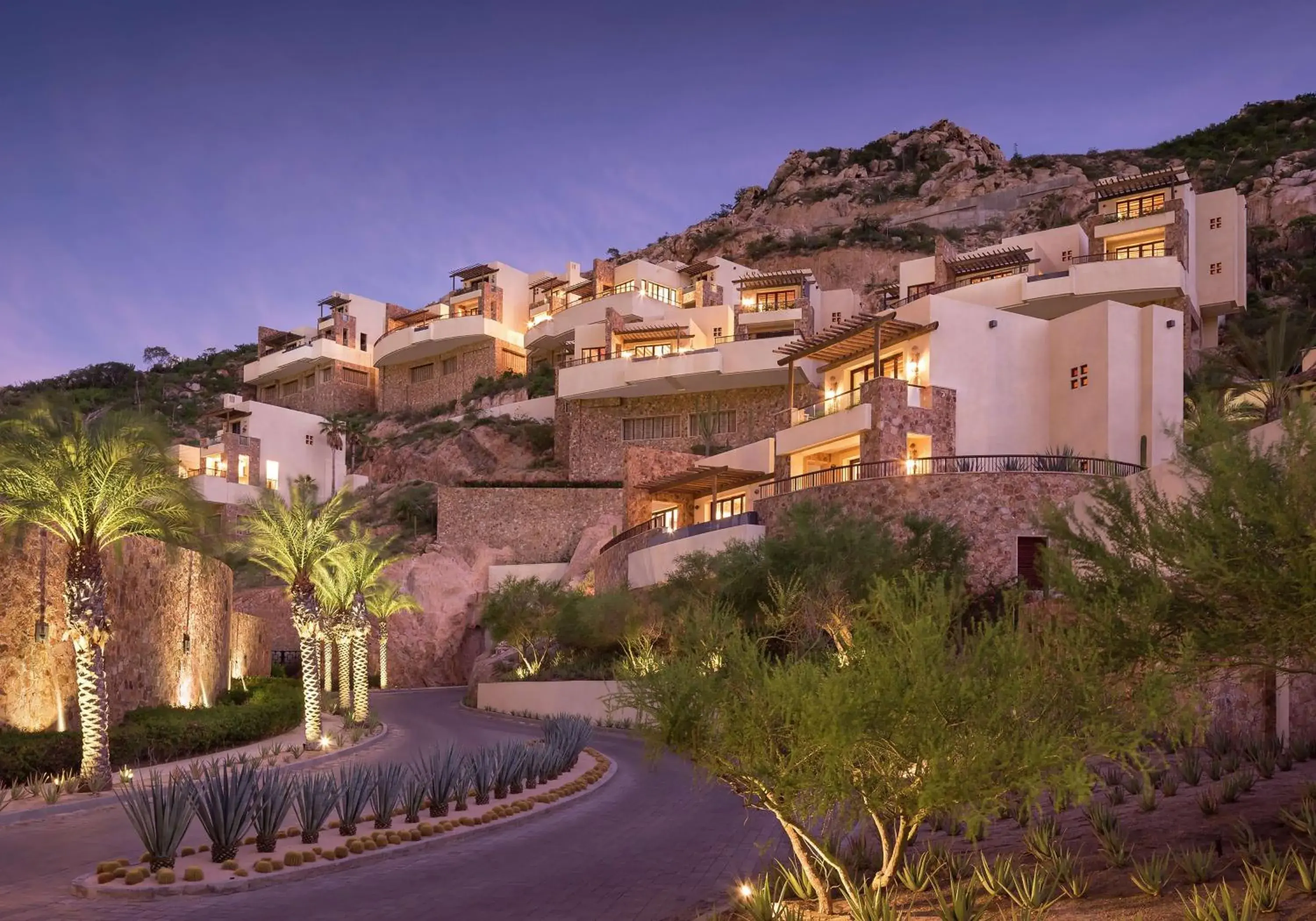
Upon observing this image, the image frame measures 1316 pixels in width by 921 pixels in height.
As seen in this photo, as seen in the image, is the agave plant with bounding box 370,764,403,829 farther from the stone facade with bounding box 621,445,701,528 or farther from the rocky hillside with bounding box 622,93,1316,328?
the rocky hillside with bounding box 622,93,1316,328

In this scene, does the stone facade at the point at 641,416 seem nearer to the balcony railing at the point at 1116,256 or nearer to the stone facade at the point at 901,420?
the balcony railing at the point at 1116,256

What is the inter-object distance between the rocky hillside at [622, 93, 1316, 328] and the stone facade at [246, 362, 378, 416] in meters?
24.9

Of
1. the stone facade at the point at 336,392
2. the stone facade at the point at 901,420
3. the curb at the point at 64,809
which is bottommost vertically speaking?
the curb at the point at 64,809

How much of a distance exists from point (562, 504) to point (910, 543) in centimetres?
2881

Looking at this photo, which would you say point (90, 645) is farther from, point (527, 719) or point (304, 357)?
point (304, 357)

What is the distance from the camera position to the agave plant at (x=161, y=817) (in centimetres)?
980

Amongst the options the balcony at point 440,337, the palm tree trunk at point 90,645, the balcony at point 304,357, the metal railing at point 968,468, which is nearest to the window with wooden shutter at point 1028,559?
the metal railing at point 968,468

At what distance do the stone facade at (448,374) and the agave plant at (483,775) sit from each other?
59.1m

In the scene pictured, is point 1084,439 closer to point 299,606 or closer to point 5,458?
point 299,606

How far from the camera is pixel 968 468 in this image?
3181 centimetres

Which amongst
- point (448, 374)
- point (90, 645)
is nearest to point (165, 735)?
point (90, 645)

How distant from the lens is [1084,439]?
116ft

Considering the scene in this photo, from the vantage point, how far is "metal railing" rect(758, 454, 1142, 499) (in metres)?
31.3

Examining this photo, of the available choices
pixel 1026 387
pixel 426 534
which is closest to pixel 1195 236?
pixel 1026 387
